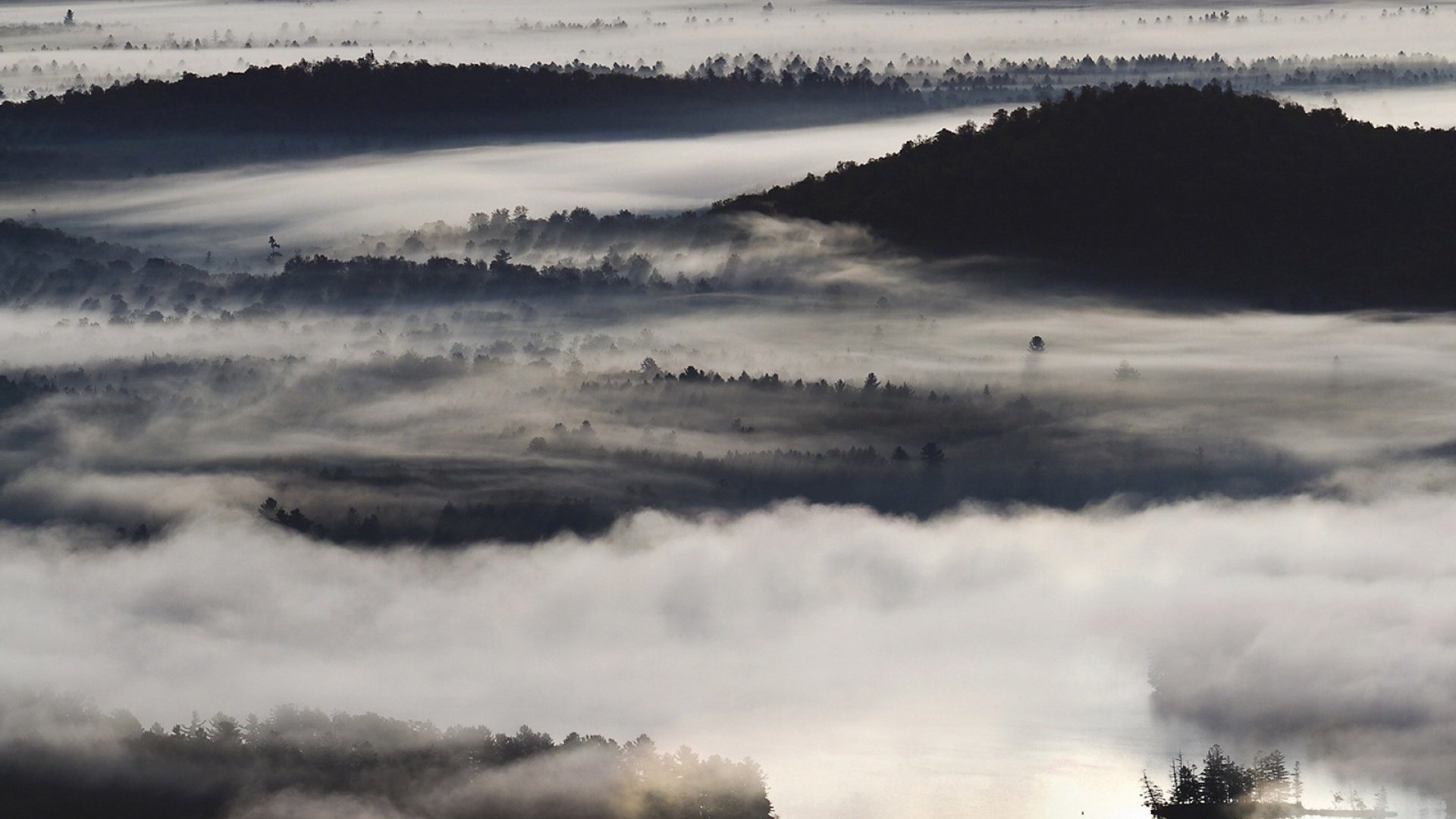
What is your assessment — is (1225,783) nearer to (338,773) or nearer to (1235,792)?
(1235,792)

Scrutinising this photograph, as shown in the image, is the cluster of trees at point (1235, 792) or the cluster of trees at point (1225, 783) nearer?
the cluster of trees at point (1235, 792)

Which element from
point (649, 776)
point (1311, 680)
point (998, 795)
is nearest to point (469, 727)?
point (649, 776)

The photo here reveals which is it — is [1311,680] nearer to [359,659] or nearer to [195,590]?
[359,659]

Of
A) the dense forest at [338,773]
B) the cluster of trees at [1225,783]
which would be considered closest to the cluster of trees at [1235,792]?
the cluster of trees at [1225,783]

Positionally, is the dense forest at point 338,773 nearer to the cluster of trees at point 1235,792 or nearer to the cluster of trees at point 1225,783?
the cluster of trees at point 1225,783

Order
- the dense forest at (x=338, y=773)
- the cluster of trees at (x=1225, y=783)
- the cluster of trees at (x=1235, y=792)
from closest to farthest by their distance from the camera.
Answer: the cluster of trees at (x=1235, y=792) < the cluster of trees at (x=1225, y=783) < the dense forest at (x=338, y=773)

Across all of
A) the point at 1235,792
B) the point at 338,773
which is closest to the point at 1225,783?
the point at 1235,792

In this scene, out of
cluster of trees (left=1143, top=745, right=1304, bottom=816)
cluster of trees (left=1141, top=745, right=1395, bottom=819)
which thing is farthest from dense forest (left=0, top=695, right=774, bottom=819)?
cluster of trees (left=1141, top=745, right=1395, bottom=819)

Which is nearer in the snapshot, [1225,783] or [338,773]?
[1225,783]

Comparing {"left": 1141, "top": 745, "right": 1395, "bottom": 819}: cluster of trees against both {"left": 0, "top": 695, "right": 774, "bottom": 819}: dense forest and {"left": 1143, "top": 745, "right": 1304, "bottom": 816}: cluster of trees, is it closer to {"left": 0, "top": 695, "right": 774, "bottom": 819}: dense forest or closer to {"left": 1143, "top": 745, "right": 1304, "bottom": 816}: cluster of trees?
{"left": 1143, "top": 745, "right": 1304, "bottom": 816}: cluster of trees
